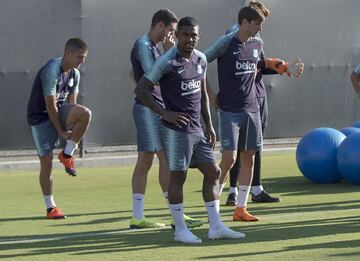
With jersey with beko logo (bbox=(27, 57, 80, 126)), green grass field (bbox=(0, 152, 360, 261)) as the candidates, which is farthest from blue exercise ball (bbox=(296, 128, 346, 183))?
jersey with beko logo (bbox=(27, 57, 80, 126))

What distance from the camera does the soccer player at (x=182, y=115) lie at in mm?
9070

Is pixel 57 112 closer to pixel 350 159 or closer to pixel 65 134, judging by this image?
pixel 65 134

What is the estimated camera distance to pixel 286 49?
1975 centimetres

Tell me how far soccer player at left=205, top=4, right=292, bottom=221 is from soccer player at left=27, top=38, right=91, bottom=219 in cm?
148

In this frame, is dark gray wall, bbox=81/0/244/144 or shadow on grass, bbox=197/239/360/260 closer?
shadow on grass, bbox=197/239/360/260

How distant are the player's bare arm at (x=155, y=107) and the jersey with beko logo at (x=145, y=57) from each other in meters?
0.83

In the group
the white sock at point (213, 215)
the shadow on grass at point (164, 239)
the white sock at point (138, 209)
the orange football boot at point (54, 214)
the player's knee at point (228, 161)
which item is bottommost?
the orange football boot at point (54, 214)

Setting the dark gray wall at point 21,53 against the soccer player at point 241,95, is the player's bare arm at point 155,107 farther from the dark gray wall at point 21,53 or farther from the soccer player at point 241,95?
the dark gray wall at point 21,53

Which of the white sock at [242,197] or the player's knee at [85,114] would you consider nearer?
the white sock at [242,197]

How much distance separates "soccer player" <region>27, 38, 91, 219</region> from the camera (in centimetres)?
1097

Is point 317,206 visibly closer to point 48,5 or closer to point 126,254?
point 126,254

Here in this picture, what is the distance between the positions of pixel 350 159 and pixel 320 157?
1.73ft

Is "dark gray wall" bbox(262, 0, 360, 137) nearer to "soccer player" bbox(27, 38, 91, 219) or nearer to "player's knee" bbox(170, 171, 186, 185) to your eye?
"soccer player" bbox(27, 38, 91, 219)

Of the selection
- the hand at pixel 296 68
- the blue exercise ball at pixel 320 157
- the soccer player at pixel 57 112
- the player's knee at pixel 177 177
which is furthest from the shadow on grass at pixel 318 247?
the blue exercise ball at pixel 320 157
